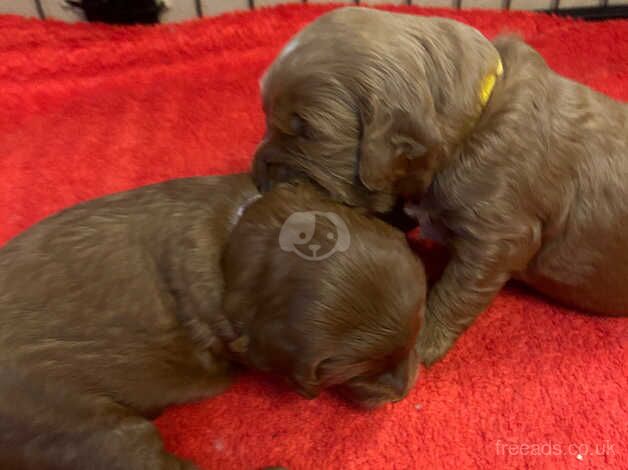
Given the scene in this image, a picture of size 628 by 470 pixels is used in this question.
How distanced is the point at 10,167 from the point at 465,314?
1.98 meters

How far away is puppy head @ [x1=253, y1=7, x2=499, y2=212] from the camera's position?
1748mm

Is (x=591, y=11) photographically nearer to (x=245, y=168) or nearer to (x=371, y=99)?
(x=245, y=168)

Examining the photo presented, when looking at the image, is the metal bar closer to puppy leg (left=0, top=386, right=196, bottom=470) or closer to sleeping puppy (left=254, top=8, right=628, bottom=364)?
sleeping puppy (left=254, top=8, right=628, bottom=364)

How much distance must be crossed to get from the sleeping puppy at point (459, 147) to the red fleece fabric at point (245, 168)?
0.20 meters

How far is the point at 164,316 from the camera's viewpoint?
1813 millimetres

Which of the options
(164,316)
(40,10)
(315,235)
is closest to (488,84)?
(315,235)

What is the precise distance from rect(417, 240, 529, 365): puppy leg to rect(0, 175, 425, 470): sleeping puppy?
23cm

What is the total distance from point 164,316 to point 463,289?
904 millimetres

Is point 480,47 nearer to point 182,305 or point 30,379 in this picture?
point 182,305

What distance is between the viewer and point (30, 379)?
166cm

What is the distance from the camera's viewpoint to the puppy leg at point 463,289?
6.54 feet

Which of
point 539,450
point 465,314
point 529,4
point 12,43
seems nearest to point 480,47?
point 465,314

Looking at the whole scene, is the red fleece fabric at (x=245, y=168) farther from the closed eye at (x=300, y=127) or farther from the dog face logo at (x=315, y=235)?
the closed eye at (x=300, y=127)

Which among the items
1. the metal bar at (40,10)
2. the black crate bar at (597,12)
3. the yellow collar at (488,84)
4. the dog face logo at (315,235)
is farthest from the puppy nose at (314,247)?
the metal bar at (40,10)
